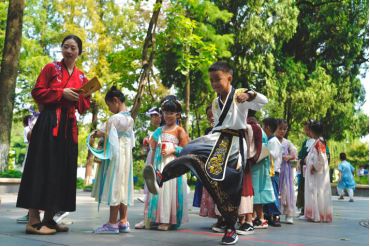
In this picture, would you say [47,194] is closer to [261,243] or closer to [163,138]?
[163,138]

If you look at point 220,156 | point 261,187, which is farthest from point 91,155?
point 220,156

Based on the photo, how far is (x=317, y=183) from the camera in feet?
29.0

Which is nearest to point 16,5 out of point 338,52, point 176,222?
point 176,222

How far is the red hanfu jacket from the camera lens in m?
5.66

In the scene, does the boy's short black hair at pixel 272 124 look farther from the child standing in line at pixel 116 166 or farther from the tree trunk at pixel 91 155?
the tree trunk at pixel 91 155

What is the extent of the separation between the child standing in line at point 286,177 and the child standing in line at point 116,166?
3.07 m

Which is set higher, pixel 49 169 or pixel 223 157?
pixel 223 157

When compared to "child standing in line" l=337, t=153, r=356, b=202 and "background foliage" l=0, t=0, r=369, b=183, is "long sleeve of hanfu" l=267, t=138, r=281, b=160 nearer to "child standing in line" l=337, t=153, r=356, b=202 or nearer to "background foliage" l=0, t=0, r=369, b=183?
"child standing in line" l=337, t=153, r=356, b=202

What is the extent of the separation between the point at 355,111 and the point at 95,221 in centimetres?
2138

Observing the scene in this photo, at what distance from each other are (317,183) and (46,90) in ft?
16.9

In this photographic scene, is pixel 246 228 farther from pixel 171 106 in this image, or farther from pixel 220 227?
pixel 171 106

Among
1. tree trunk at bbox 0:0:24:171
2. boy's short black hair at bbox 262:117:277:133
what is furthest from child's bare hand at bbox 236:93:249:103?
tree trunk at bbox 0:0:24:171

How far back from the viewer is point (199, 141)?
529 cm

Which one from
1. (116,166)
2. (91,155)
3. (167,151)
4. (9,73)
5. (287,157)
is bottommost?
(116,166)
